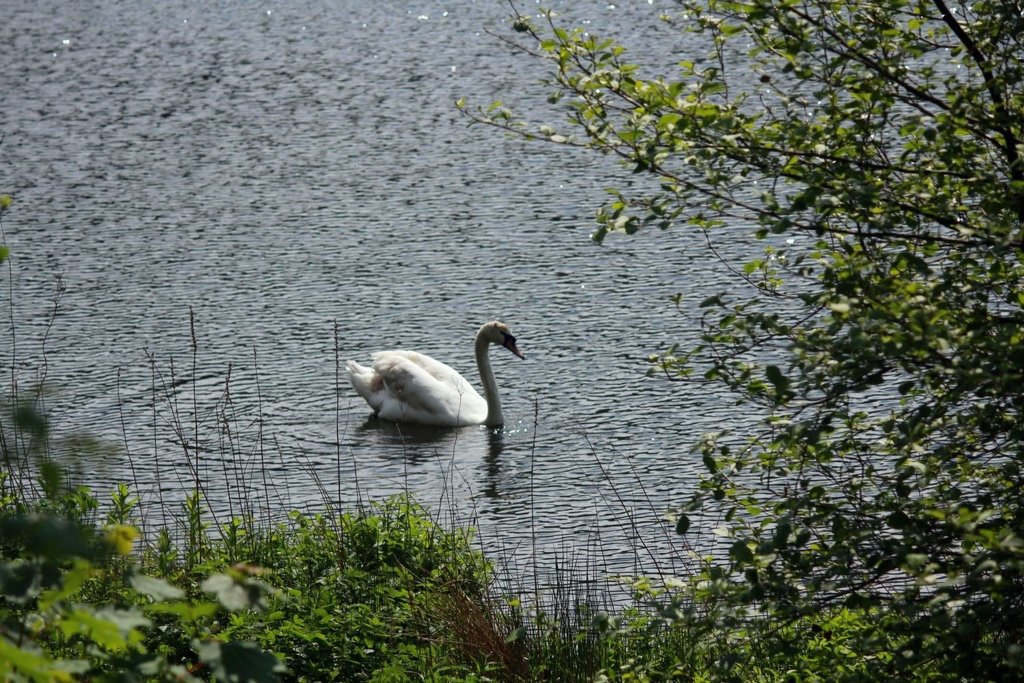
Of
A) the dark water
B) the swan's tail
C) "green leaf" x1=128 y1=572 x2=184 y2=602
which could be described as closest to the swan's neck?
the dark water

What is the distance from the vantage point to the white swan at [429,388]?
1085 cm

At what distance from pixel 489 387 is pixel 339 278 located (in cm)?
312

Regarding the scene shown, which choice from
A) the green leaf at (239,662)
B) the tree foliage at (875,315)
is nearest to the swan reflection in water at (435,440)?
the tree foliage at (875,315)

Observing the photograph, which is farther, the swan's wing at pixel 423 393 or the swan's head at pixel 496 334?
the swan's head at pixel 496 334

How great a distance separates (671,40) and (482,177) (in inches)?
242

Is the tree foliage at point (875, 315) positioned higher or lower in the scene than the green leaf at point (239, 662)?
higher

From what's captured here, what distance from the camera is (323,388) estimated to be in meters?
11.2

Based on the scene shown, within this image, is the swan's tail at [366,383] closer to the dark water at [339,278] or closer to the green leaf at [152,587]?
the dark water at [339,278]

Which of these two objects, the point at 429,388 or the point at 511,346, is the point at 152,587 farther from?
the point at 511,346

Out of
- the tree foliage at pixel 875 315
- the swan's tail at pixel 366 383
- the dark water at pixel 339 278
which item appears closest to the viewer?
the tree foliage at pixel 875 315

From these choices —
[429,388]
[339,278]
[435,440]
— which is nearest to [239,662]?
[435,440]

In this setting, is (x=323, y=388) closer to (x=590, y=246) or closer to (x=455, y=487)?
(x=455, y=487)

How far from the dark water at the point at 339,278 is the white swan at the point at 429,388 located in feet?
0.52

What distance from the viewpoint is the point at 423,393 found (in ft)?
35.7
